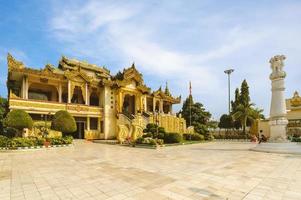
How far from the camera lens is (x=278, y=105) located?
1761cm

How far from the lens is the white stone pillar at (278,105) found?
1731cm

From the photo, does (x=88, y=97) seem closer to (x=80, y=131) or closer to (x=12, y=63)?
(x=80, y=131)

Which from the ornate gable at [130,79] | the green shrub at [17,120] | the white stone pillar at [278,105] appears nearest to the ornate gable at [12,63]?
the green shrub at [17,120]

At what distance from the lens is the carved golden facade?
2328cm

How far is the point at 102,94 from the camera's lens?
1152 inches

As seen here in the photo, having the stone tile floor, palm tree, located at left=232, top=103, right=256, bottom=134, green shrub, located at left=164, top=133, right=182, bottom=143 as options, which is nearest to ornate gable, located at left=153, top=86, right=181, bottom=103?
palm tree, located at left=232, top=103, right=256, bottom=134

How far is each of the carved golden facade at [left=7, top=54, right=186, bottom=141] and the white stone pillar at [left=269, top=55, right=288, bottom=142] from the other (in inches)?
457

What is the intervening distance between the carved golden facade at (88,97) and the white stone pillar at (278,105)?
11.6 metres

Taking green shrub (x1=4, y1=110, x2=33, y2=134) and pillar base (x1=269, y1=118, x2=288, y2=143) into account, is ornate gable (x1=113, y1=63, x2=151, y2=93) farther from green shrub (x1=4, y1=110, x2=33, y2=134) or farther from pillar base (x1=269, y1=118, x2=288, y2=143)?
pillar base (x1=269, y1=118, x2=288, y2=143)

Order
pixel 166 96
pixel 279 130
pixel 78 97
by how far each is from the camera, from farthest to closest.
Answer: pixel 166 96
pixel 78 97
pixel 279 130

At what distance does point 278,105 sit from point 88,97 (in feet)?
63.9

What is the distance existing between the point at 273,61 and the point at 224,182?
48.3ft

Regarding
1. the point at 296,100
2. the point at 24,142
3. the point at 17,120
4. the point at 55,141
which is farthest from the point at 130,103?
the point at 296,100

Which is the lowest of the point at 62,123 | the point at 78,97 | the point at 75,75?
the point at 62,123
